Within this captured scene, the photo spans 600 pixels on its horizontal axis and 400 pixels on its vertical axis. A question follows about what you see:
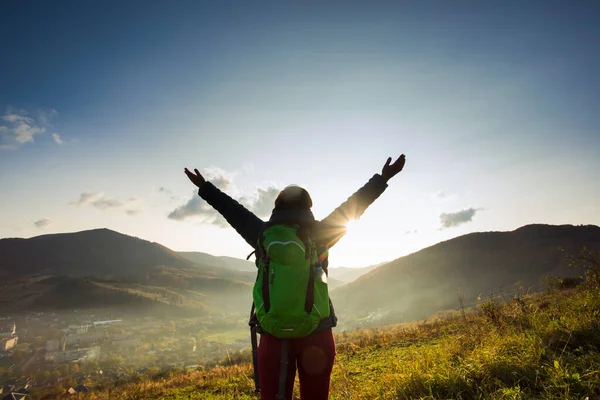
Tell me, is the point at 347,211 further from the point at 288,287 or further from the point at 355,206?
the point at 288,287

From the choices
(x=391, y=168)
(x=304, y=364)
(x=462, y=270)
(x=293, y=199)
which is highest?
(x=391, y=168)

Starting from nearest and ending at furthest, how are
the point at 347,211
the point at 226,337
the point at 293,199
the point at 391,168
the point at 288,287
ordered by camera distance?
the point at 288,287 < the point at 293,199 < the point at 347,211 < the point at 391,168 < the point at 226,337

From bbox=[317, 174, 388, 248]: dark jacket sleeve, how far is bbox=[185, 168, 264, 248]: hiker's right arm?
0.65m

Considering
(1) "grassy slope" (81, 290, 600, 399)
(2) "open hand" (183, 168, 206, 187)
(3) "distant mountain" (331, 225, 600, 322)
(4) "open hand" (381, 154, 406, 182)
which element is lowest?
(3) "distant mountain" (331, 225, 600, 322)

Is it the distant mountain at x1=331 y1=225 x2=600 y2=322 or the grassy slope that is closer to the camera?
the grassy slope

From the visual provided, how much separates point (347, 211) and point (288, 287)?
1228mm

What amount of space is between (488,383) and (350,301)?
7020 cm

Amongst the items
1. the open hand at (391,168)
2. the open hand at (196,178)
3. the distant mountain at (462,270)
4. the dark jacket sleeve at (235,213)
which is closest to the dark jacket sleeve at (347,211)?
the open hand at (391,168)

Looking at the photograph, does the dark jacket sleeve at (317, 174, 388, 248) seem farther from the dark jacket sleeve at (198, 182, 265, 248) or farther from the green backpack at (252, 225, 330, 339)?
the dark jacket sleeve at (198, 182, 265, 248)

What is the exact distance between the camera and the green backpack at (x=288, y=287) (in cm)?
208

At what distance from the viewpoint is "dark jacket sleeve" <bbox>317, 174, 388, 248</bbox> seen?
2740 mm

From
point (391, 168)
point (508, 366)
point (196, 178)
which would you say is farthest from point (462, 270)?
point (196, 178)

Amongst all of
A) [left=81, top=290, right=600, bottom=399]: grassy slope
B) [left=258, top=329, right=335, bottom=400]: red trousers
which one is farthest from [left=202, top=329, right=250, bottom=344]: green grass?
[left=258, top=329, right=335, bottom=400]: red trousers

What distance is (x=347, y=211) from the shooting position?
3.03 m
